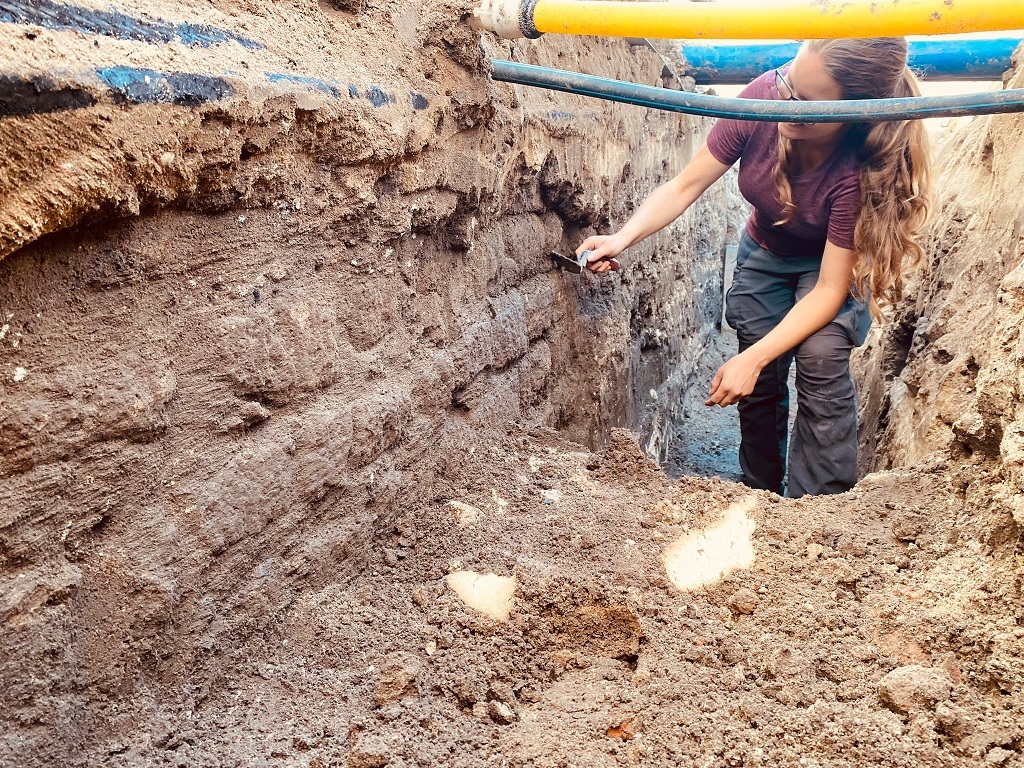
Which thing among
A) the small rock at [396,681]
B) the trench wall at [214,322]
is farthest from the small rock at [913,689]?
the trench wall at [214,322]

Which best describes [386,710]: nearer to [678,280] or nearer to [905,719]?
[905,719]

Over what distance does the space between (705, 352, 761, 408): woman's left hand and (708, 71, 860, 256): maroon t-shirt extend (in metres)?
0.44

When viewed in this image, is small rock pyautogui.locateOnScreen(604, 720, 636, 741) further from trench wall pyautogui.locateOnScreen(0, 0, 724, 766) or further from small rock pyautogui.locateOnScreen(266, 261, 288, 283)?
small rock pyautogui.locateOnScreen(266, 261, 288, 283)

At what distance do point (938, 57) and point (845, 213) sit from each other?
1.43 meters

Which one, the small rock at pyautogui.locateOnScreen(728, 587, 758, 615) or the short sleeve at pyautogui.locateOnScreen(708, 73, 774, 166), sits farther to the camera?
the short sleeve at pyautogui.locateOnScreen(708, 73, 774, 166)

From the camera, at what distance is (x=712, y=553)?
145 cm

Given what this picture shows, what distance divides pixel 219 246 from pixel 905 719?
1163mm

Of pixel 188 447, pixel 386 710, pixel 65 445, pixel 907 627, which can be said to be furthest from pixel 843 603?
pixel 65 445

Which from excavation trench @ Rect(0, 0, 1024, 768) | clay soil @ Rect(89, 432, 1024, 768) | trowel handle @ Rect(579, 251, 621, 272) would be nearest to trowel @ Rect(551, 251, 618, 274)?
trowel handle @ Rect(579, 251, 621, 272)

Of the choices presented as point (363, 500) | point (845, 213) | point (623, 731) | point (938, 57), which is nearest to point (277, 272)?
point (363, 500)

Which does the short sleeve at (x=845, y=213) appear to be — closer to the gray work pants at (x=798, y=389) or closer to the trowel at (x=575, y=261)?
the gray work pants at (x=798, y=389)

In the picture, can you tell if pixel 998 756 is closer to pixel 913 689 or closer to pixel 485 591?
pixel 913 689

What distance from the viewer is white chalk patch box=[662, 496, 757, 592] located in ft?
4.52

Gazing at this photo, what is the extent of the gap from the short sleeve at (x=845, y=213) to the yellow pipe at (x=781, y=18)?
804 mm
